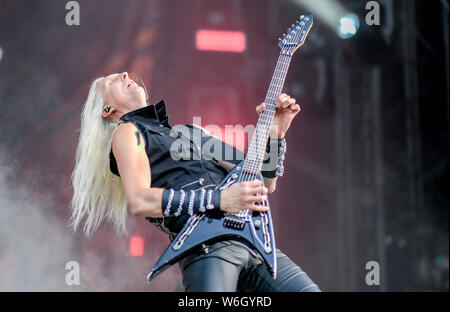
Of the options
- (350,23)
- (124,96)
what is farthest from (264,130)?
(350,23)

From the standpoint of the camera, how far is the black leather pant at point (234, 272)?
1.99m

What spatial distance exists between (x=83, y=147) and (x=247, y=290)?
46.6 inches

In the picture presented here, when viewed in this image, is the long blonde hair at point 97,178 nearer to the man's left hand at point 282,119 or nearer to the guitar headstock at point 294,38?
the man's left hand at point 282,119

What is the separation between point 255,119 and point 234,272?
10.2 ft

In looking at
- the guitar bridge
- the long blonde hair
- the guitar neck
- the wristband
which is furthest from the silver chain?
the long blonde hair

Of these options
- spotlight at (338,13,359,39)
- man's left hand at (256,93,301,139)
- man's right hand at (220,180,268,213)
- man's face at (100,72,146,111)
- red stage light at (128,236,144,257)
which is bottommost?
red stage light at (128,236,144,257)

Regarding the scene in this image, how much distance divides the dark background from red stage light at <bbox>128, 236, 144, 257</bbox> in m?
0.05

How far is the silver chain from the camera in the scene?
207cm

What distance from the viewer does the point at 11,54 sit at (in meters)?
4.52

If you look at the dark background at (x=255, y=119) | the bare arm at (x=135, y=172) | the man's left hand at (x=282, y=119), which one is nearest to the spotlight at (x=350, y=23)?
the dark background at (x=255, y=119)

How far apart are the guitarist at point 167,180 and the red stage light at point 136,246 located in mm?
1892

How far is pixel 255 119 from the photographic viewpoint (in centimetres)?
507

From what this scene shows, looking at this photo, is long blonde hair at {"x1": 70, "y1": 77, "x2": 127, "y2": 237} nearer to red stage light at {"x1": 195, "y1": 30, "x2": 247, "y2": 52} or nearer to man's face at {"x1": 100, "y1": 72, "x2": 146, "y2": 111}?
man's face at {"x1": 100, "y1": 72, "x2": 146, "y2": 111}

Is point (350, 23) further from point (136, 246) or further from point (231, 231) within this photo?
point (231, 231)
